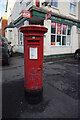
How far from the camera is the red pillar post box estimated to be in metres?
2.28

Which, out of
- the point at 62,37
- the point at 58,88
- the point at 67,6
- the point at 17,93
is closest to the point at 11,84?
the point at 17,93

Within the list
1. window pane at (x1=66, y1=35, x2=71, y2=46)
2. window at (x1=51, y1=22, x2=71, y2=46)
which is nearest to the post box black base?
window at (x1=51, y1=22, x2=71, y2=46)

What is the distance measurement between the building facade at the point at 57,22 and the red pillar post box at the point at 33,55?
580cm

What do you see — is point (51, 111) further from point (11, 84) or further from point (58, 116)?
point (11, 84)

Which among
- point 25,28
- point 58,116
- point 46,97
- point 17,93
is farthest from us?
point 17,93

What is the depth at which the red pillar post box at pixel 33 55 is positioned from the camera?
7.47 feet

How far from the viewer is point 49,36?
28.1ft

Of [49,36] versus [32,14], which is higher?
[32,14]

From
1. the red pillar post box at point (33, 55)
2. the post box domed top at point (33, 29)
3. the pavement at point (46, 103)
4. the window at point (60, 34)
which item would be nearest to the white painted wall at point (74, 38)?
the window at point (60, 34)

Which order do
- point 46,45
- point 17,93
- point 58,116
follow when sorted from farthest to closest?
1. point 46,45
2. point 17,93
3. point 58,116

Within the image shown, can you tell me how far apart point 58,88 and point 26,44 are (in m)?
1.82

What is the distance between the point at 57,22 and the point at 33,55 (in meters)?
7.94

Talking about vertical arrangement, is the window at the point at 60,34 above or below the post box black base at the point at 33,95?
above

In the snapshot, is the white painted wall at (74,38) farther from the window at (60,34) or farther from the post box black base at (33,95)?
the post box black base at (33,95)
